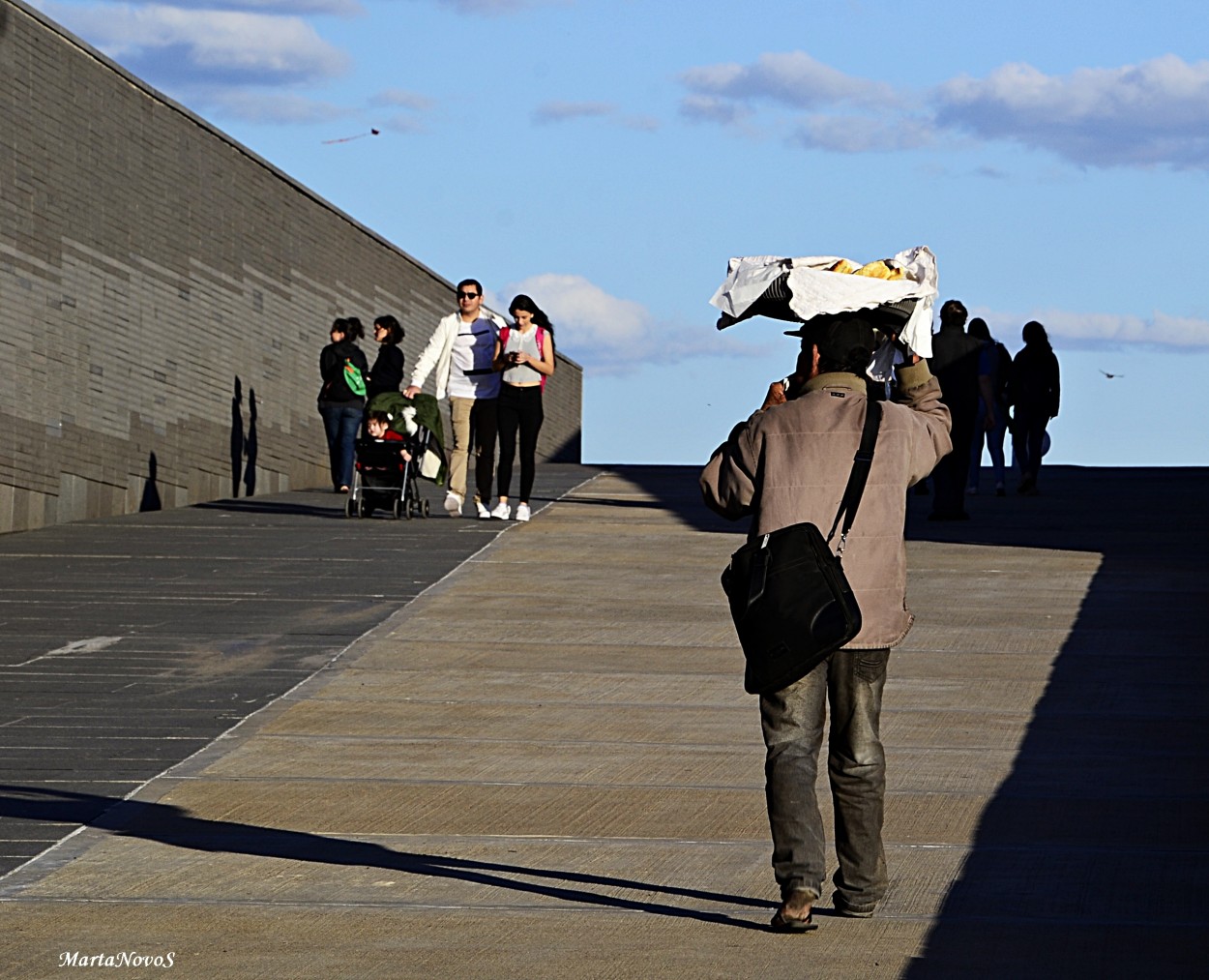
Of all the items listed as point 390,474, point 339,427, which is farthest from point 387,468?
point 339,427

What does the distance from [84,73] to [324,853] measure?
13.9 metres

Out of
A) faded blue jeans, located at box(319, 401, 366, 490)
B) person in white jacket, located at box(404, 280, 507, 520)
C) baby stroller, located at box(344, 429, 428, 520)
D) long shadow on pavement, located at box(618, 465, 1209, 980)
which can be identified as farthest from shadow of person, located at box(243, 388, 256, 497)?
long shadow on pavement, located at box(618, 465, 1209, 980)

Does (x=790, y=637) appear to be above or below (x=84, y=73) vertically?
below

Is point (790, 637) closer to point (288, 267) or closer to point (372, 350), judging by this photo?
point (288, 267)

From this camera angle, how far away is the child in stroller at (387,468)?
66.6 feet

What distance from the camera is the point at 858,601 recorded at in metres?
6.47

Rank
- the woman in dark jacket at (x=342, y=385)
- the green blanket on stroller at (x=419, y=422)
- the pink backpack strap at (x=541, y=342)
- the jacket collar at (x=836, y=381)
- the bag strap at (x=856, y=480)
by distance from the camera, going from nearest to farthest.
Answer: the bag strap at (x=856, y=480) → the jacket collar at (x=836, y=381) → the pink backpack strap at (x=541, y=342) → the green blanket on stroller at (x=419, y=422) → the woman in dark jacket at (x=342, y=385)

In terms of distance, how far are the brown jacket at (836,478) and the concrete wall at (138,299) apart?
12.7 meters

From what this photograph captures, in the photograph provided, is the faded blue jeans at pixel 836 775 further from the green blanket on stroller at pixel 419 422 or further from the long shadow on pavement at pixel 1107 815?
the green blanket on stroller at pixel 419 422

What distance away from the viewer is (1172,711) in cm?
1066

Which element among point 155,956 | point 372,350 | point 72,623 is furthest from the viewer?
point 372,350

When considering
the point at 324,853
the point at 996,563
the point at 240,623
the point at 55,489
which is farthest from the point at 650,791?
the point at 55,489

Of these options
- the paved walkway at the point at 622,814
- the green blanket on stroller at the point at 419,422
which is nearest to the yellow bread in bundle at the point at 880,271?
the paved walkway at the point at 622,814

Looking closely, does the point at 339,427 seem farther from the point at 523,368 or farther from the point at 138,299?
the point at 523,368
